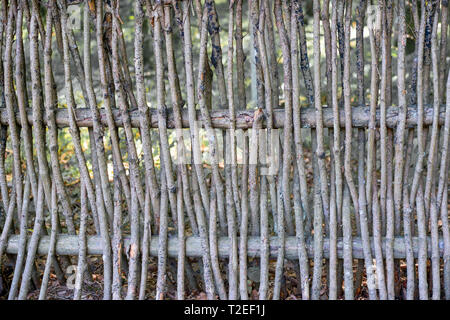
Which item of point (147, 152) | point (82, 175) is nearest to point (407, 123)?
point (147, 152)

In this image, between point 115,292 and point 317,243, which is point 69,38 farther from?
point 317,243

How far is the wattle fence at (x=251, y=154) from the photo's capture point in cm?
245

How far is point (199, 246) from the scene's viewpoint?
2.59m

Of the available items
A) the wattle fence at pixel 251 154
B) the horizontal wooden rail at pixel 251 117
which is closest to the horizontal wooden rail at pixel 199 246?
the wattle fence at pixel 251 154

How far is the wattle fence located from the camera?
8.03 ft

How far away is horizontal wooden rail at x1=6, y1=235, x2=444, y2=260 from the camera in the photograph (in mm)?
2496

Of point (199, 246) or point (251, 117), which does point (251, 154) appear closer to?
point (251, 117)

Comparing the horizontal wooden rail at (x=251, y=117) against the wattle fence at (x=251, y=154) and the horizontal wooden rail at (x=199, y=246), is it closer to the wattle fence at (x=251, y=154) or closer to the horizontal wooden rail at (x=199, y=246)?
the wattle fence at (x=251, y=154)

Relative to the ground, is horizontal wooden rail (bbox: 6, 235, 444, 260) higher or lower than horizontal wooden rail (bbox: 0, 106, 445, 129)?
lower

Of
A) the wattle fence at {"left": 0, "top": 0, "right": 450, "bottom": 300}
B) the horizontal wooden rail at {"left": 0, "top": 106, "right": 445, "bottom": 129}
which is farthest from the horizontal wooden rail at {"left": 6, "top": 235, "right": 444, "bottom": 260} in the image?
the horizontal wooden rail at {"left": 0, "top": 106, "right": 445, "bottom": 129}

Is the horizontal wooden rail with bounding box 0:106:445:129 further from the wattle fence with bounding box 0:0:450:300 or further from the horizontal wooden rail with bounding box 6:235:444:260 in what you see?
the horizontal wooden rail with bounding box 6:235:444:260

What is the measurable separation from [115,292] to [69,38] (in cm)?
135

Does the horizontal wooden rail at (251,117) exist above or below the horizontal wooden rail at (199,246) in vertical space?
above

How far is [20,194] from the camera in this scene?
270cm
